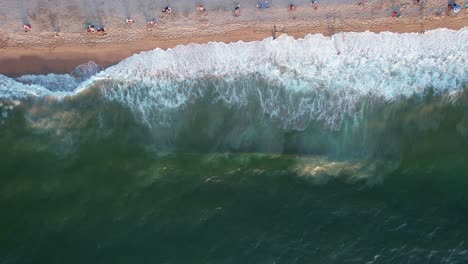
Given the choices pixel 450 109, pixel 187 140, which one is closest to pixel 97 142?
pixel 187 140

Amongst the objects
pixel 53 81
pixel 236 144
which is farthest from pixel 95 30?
pixel 236 144

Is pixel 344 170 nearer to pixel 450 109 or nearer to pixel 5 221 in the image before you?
pixel 450 109

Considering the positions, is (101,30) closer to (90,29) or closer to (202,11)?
(90,29)

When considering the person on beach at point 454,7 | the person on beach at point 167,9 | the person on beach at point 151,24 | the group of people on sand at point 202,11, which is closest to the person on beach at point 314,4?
the group of people on sand at point 202,11

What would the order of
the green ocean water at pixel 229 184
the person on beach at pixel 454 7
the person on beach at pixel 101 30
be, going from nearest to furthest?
the green ocean water at pixel 229 184, the person on beach at pixel 454 7, the person on beach at pixel 101 30

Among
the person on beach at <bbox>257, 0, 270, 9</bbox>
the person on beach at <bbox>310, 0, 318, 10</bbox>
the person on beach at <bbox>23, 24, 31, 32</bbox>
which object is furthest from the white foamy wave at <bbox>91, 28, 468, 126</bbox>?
the person on beach at <bbox>23, 24, 31, 32</bbox>

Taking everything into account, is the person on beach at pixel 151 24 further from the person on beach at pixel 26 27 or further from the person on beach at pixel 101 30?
the person on beach at pixel 26 27

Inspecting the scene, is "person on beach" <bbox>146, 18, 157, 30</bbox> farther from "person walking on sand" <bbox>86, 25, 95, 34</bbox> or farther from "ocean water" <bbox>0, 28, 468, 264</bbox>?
"person walking on sand" <bbox>86, 25, 95, 34</bbox>
